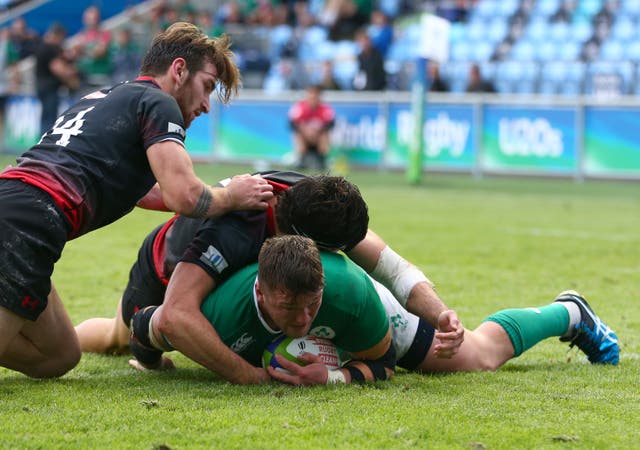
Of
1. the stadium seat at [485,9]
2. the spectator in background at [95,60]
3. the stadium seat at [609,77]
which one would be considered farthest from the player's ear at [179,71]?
the spectator in background at [95,60]

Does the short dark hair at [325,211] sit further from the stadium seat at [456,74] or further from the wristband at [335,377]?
the stadium seat at [456,74]

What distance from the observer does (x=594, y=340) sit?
5238mm

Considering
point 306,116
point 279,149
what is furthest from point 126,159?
point 279,149

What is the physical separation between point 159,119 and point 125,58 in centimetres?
2067

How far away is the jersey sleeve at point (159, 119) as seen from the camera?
4410mm

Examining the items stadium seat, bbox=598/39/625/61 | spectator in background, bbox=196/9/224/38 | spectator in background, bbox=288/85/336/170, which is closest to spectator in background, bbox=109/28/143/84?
spectator in background, bbox=196/9/224/38

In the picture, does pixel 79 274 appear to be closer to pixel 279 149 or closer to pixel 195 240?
pixel 195 240

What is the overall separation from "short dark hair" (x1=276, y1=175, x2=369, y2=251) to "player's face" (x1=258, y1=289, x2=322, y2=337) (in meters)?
0.33

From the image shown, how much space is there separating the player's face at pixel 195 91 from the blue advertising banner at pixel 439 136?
13.3m

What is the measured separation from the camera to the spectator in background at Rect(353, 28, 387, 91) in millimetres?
19812

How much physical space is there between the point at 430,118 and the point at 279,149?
9.86 ft

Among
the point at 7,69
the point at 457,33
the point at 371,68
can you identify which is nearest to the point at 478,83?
the point at 371,68

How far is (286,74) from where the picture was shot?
22.0 metres

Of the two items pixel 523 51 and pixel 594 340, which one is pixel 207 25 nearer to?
pixel 523 51
